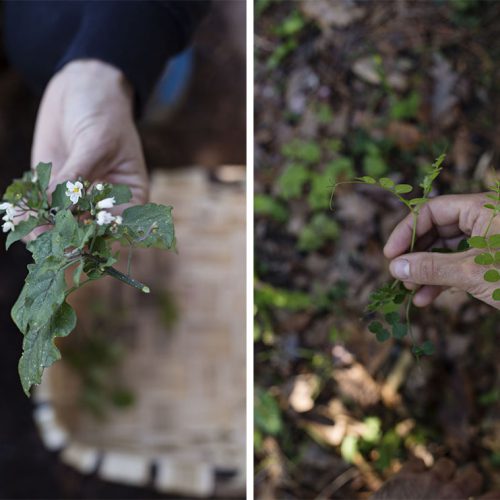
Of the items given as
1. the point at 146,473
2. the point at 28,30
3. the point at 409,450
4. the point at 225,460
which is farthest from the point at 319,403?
the point at 28,30

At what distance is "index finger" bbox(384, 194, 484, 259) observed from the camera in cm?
80

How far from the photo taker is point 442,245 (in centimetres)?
89

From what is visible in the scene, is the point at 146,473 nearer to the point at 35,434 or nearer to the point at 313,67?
the point at 35,434

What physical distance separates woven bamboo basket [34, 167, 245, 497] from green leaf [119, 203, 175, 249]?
38.5 inches

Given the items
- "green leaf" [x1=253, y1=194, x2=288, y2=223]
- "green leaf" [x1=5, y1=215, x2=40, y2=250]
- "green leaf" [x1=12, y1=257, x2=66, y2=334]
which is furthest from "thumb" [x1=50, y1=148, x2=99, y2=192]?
"green leaf" [x1=253, y1=194, x2=288, y2=223]

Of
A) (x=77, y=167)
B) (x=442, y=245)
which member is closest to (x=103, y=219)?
(x=77, y=167)

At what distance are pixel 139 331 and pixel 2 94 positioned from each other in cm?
70

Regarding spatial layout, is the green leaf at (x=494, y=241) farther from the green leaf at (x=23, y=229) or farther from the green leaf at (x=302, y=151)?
the green leaf at (x=302, y=151)

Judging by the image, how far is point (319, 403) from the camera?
4.87 ft

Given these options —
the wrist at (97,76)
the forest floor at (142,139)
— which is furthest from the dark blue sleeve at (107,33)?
the forest floor at (142,139)

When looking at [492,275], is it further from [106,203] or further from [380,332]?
[106,203]

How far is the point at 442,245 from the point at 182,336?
977mm

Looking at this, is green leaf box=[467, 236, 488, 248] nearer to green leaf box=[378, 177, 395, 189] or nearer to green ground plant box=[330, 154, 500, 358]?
green ground plant box=[330, 154, 500, 358]

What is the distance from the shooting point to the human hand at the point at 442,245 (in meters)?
0.74
